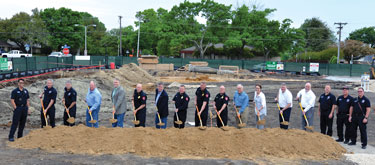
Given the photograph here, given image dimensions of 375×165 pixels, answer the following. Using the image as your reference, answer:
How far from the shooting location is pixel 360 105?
9211 mm

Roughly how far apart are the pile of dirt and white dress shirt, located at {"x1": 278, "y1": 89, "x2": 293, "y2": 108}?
127cm

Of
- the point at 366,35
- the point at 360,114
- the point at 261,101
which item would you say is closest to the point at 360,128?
the point at 360,114

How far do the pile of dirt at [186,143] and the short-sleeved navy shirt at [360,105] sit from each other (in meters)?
1.27

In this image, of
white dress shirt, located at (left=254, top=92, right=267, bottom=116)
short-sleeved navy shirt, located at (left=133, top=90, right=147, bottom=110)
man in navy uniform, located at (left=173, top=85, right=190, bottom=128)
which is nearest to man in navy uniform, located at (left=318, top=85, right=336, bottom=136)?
white dress shirt, located at (left=254, top=92, right=267, bottom=116)

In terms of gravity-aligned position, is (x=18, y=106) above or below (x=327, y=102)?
below

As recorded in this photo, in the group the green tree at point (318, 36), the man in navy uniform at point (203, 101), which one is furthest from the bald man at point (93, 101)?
the green tree at point (318, 36)

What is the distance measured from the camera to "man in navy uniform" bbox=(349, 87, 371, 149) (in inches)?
359

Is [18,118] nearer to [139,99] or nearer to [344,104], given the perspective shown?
[139,99]

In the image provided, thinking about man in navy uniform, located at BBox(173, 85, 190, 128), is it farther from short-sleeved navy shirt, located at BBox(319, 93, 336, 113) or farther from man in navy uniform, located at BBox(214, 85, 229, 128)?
short-sleeved navy shirt, located at BBox(319, 93, 336, 113)

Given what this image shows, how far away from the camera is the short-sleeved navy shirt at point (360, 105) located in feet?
30.0

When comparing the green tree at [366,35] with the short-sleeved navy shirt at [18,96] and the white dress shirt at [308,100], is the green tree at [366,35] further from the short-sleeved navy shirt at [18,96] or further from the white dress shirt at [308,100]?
the short-sleeved navy shirt at [18,96]

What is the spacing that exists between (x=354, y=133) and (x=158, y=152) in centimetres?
566

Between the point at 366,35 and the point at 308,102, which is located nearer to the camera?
the point at 308,102

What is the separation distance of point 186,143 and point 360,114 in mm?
5030
